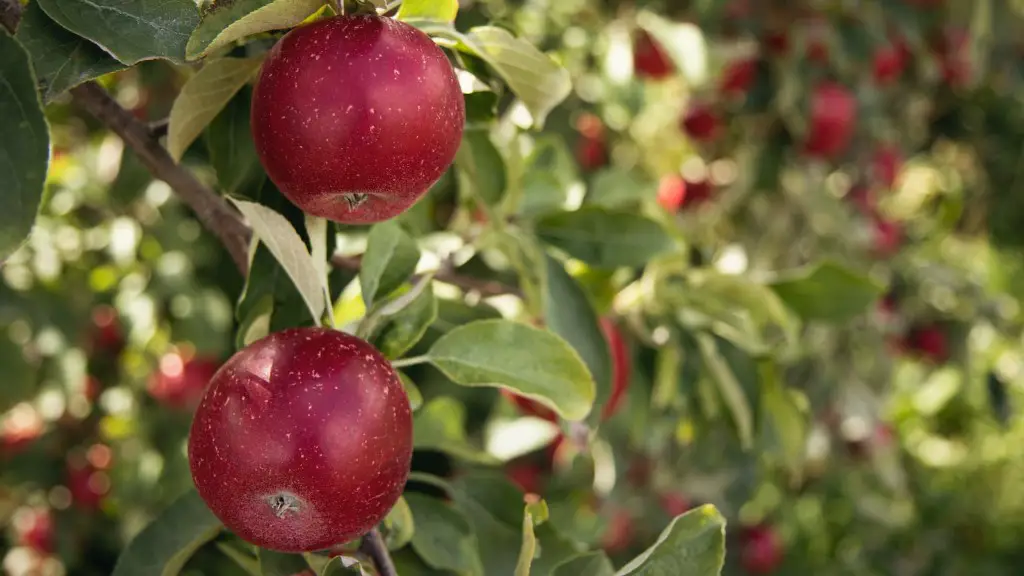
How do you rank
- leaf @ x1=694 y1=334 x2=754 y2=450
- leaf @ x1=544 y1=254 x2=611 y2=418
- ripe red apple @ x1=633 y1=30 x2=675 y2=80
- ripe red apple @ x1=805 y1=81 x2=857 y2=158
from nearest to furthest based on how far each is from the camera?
leaf @ x1=544 y1=254 x2=611 y2=418
leaf @ x1=694 y1=334 x2=754 y2=450
ripe red apple @ x1=633 y1=30 x2=675 y2=80
ripe red apple @ x1=805 y1=81 x2=857 y2=158

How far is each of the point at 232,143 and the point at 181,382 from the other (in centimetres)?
121

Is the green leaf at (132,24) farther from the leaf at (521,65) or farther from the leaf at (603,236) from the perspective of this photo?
the leaf at (603,236)

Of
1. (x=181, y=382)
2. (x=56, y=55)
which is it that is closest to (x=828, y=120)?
(x=181, y=382)

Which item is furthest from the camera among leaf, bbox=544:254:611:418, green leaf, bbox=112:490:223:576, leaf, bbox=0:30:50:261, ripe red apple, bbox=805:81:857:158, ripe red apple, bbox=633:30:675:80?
ripe red apple, bbox=805:81:857:158

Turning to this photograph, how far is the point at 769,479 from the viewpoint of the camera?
231 cm

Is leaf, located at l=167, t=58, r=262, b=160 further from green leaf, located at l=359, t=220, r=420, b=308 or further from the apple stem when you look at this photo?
the apple stem

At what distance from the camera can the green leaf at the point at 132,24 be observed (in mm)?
500

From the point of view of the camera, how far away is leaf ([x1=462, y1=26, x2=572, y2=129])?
2.00 feet

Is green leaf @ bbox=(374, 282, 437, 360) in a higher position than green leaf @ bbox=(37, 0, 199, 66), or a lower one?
lower

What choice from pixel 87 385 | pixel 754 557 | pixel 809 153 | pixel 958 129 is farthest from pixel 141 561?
pixel 958 129

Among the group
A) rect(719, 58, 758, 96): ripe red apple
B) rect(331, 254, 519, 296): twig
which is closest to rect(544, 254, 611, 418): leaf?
rect(331, 254, 519, 296): twig

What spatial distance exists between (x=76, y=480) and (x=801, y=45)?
64.9 inches

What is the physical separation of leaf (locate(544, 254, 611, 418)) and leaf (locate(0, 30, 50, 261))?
0.43m

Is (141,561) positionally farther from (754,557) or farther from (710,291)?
(754,557)
